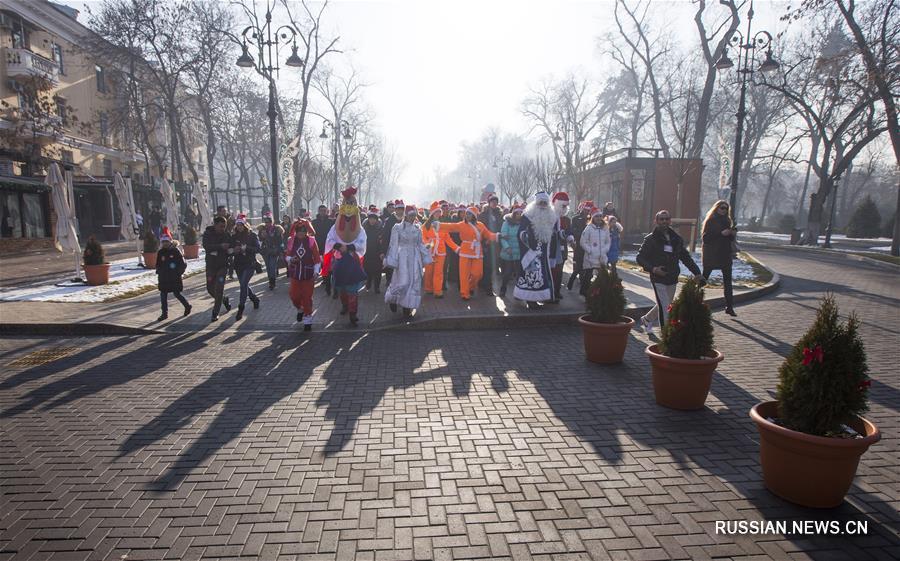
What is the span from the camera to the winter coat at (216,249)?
29.7 ft

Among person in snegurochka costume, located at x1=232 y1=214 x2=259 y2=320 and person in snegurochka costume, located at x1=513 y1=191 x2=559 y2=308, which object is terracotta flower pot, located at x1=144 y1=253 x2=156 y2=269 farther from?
person in snegurochka costume, located at x1=513 y1=191 x2=559 y2=308

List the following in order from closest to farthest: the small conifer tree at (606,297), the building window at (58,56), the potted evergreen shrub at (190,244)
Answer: the small conifer tree at (606,297)
the potted evergreen shrub at (190,244)
the building window at (58,56)

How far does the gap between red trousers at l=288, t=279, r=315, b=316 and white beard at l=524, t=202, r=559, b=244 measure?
4207 millimetres

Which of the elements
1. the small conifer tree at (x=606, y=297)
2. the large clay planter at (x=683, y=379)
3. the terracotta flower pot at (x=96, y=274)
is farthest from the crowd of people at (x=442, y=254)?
the terracotta flower pot at (x=96, y=274)

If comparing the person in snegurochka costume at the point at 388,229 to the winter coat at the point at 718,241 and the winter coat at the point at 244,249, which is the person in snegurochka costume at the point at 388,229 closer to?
the winter coat at the point at 244,249

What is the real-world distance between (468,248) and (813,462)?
306 inches

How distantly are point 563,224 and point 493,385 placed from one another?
6288 millimetres

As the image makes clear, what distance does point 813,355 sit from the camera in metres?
3.45

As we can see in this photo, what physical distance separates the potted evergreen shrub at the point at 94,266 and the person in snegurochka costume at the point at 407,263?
8.36 metres

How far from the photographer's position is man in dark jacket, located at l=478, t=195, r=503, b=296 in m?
11.5

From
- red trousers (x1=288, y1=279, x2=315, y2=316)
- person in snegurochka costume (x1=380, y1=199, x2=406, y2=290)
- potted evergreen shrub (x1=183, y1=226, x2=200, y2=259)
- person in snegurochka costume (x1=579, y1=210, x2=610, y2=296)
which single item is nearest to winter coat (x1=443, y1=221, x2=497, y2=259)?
person in snegurochka costume (x1=380, y1=199, x2=406, y2=290)

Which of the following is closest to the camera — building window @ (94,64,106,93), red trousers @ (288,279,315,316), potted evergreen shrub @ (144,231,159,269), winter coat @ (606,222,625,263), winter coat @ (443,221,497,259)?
red trousers @ (288,279,315,316)

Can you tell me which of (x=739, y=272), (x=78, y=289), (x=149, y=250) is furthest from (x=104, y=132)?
(x=739, y=272)

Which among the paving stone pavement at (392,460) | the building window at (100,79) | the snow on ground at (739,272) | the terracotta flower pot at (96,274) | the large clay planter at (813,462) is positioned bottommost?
the paving stone pavement at (392,460)
